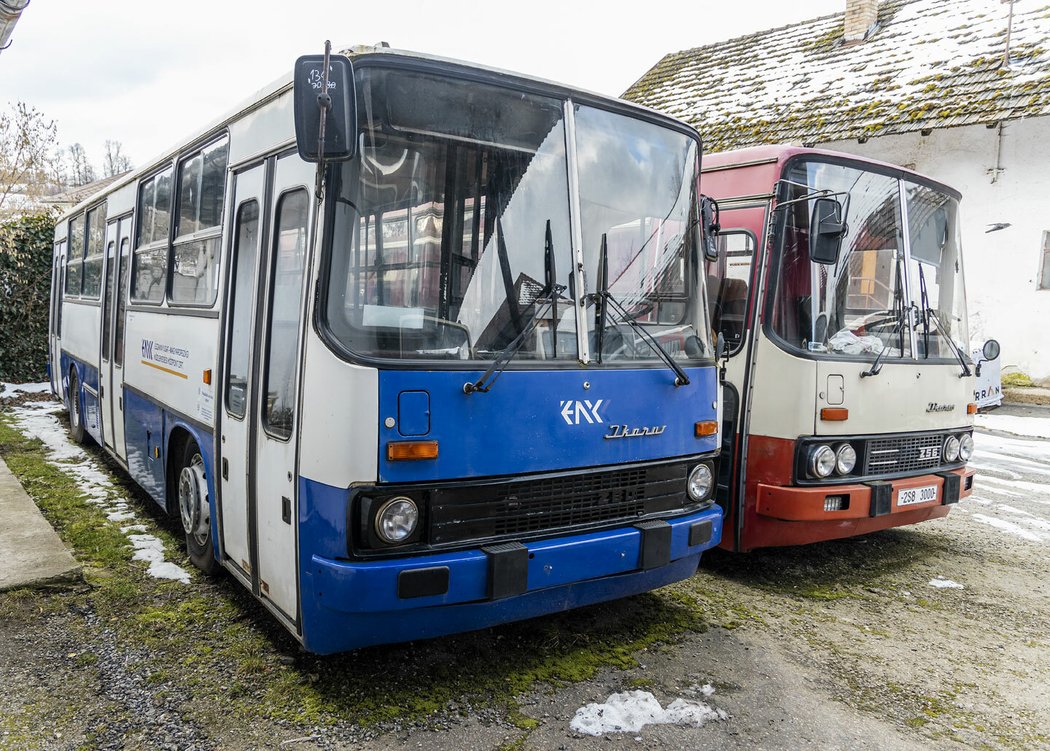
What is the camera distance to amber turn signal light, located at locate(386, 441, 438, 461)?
3.36 meters

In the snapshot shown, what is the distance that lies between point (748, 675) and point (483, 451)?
1.76m

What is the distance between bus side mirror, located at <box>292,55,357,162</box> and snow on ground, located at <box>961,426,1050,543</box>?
20.3 ft

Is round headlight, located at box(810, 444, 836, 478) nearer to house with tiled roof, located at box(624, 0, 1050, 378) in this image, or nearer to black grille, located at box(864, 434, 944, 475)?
black grille, located at box(864, 434, 944, 475)

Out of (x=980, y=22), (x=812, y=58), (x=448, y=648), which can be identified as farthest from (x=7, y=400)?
(x=980, y=22)

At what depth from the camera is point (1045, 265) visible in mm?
14984

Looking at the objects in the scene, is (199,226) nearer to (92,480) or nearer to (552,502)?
(552,502)

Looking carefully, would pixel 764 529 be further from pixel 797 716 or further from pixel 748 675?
pixel 797 716

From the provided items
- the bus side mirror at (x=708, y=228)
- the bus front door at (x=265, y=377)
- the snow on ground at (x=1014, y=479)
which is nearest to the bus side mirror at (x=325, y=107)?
the bus front door at (x=265, y=377)

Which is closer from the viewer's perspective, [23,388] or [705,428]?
[705,428]

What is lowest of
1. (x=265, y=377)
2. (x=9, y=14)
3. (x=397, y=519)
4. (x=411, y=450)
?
(x=397, y=519)

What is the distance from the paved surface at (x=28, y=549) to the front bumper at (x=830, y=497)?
415 centimetres

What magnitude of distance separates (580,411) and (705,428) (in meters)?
0.90

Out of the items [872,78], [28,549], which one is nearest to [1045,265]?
[872,78]

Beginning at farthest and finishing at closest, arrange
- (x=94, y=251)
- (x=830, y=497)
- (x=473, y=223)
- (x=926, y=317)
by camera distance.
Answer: (x=94, y=251), (x=926, y=317), (x=830, y=497), (x=473, y=223)
